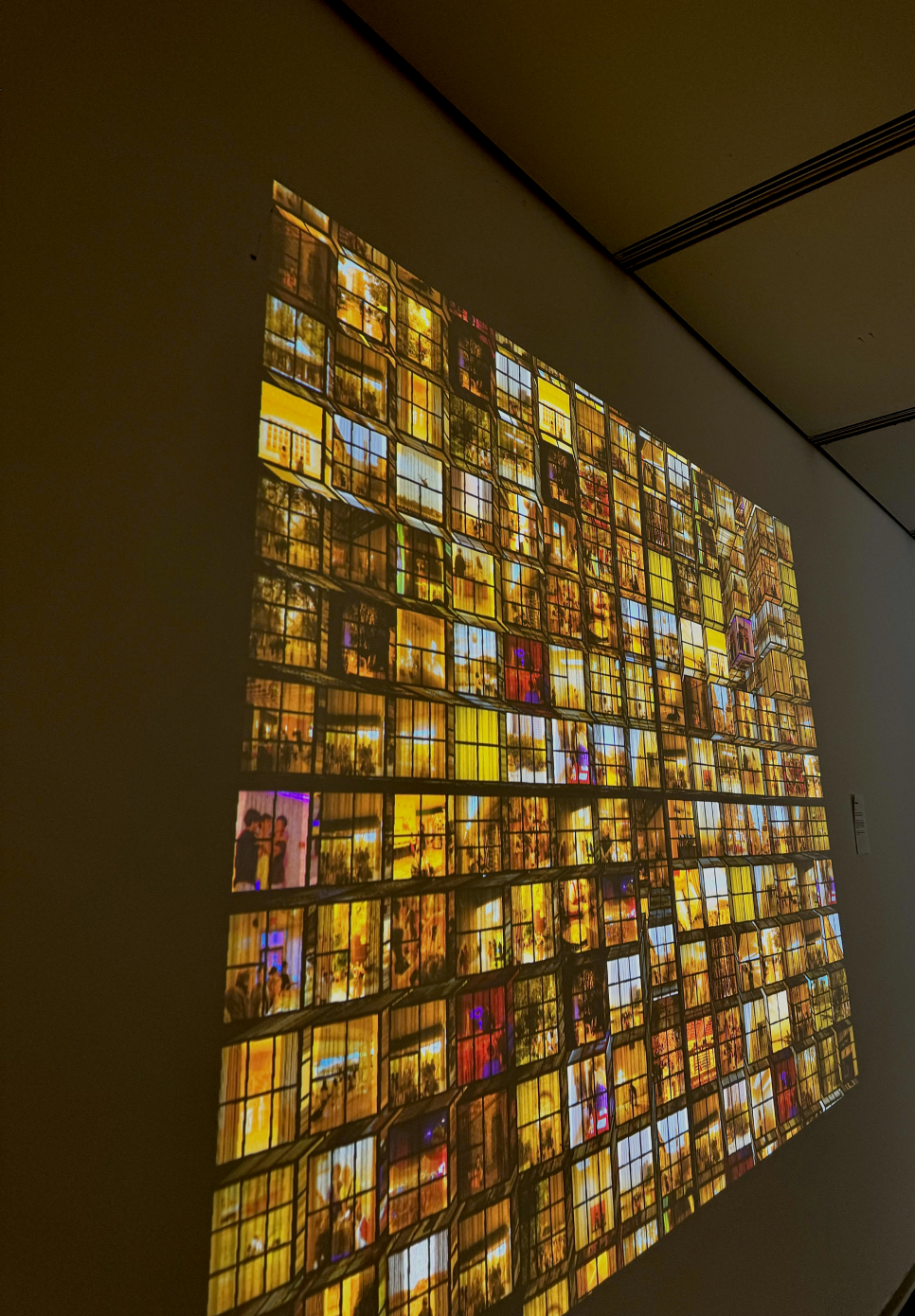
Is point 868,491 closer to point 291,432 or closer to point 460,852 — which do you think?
point 460,852

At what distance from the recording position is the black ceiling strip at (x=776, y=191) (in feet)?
6.65

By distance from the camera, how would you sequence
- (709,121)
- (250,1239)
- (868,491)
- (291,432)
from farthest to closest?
(868,491) < (709,121) < (291,432) < (250,1239)

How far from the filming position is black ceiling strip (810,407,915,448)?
136 inches

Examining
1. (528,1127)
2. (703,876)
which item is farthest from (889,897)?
(528,1127)

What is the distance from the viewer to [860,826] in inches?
131

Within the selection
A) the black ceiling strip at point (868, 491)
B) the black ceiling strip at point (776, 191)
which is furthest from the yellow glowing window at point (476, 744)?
the black ceiling strip at point (868, 491)

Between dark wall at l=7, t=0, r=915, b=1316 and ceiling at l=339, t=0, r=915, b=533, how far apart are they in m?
0.25

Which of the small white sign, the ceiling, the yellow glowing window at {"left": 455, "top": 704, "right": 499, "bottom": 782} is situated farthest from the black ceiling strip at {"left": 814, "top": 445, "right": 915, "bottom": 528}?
the yellow glowing window at {"left": 455, "top": 704, "right": 499, "bottom": 782}

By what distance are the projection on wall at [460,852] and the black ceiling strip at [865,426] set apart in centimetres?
155

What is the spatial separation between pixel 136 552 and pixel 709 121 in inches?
68.4

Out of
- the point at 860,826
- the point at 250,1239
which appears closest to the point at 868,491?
the point at 860,826

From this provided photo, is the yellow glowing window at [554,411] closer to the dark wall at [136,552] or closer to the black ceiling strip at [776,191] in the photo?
the dark wall at [136,552]

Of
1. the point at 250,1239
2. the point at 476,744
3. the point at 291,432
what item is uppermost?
the point at 291,432

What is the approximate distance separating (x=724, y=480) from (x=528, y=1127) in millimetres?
2138
